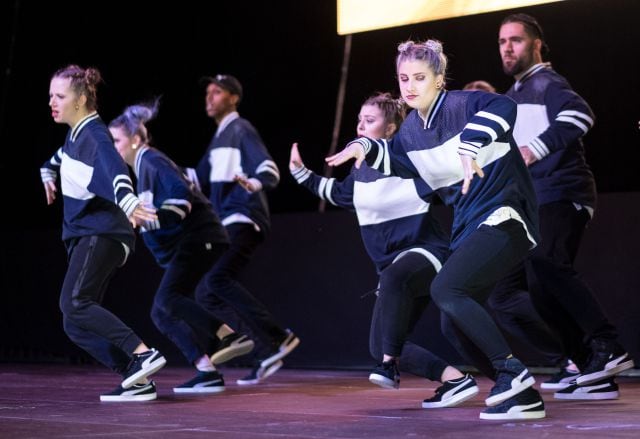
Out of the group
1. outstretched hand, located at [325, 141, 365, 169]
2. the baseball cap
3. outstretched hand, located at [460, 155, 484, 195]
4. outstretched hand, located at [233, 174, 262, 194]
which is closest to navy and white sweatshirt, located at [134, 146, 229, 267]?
outstretched hand, located at [233, 174, 262, 194]

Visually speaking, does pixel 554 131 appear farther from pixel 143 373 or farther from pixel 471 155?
pixel 143 373

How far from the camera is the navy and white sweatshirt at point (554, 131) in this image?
184 inches

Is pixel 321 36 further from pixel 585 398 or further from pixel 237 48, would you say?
pixel 585 398

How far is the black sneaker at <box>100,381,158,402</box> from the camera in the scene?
462cm

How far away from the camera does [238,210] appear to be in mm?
6234

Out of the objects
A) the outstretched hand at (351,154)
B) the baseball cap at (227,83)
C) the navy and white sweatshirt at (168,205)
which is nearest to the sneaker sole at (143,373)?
the navy and white sweatshirt at (168,205)

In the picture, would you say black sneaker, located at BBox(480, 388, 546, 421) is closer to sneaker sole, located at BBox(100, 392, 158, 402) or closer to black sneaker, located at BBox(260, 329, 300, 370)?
sneaker sole, located at BBox(100, 392, 158, 402)

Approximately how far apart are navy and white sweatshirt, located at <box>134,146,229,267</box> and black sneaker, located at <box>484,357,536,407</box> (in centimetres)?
212

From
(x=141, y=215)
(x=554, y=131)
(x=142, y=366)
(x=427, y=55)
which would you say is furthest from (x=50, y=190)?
(x=554, y=131)

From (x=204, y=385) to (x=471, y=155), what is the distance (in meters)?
2.23

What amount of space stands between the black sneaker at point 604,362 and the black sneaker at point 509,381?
3.32 ft

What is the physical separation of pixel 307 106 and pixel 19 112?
8.09 ft

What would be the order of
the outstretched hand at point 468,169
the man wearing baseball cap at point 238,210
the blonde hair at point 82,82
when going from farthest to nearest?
the man wearing baseball cap at point 238,210 → the blonde hair at point 82,82 → the outstretched hand at point 468,169

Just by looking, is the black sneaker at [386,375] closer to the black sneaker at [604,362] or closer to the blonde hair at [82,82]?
the black sneaker at [604,362]
